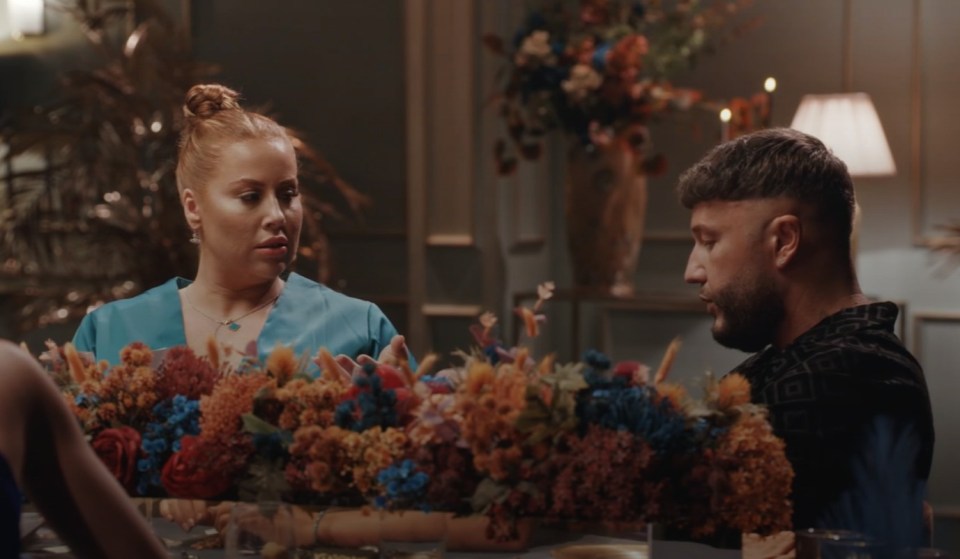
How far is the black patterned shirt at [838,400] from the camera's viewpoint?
2.11 m

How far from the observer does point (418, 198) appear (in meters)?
5.51

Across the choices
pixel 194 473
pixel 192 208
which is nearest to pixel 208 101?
pixel 192 208

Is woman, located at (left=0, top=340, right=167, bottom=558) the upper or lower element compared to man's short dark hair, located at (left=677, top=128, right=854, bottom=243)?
lower

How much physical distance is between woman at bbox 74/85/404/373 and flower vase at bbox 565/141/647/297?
239cm

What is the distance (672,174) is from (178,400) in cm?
380

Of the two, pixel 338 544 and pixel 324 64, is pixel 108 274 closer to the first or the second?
pixel 324 64

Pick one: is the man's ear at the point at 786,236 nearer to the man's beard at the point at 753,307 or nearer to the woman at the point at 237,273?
the man's beard at the point at 753,307

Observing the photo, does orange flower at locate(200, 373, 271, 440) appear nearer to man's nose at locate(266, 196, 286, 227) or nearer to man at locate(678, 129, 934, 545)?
man's nose at locate(266, 196, 286, 227)

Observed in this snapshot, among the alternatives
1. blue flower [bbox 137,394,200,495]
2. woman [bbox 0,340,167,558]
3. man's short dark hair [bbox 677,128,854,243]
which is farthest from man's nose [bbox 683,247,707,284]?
woman [bbox 0,340,167,558]

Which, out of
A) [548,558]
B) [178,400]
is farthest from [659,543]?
[178,400]

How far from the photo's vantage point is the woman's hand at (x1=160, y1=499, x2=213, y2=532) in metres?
2.04

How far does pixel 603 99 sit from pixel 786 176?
104 inches

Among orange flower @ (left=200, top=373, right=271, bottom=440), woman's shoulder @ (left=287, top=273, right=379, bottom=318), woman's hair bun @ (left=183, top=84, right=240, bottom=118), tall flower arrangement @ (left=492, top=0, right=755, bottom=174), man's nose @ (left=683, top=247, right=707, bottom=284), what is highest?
tall flower arrangement @ (left=492, top=0, right=755, bottom=174)

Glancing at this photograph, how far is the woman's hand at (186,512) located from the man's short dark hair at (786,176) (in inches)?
38.0
